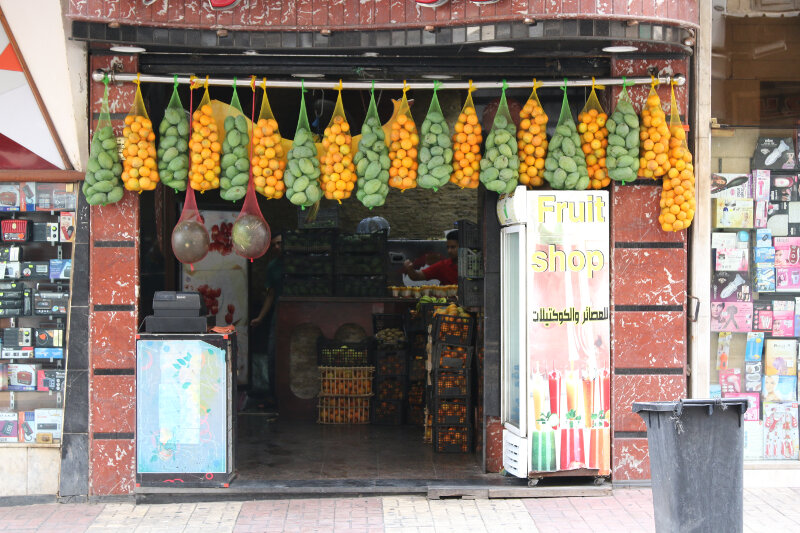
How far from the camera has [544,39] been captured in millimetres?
6527

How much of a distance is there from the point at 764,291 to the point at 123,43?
6084 mm

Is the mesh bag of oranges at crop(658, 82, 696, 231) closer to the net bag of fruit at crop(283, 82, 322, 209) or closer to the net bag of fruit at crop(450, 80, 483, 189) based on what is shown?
the net bag of fruit at crop(450, 80, 483, 189)

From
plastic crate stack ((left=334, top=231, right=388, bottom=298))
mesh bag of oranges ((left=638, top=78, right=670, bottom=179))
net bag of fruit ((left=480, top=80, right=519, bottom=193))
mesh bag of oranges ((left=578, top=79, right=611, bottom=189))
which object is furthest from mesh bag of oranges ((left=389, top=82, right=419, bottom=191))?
plastic crate stack ((left=334, top=231, right=388, bottom=298))

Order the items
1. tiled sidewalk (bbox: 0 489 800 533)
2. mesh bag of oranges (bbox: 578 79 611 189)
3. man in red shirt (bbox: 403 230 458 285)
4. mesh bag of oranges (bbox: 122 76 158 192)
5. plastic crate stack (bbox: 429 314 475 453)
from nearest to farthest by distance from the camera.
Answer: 1. tiled sidewalk (bbox: 0 489 800 533)
2. mesh bag of oranges (bbox: 122 76 158 192)
3. mesh bag of oranges (bbox: 578 79 611 189)
4. plastic crate stack (bbox: 429 314 475 453)
5. man in red shirt (bbox: 403 230 458 285)

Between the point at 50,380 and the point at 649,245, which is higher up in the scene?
the point at 649,245

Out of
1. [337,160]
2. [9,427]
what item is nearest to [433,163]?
[337,160]

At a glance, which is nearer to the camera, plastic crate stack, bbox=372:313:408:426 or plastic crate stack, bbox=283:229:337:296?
Result: plastic crate stack, bbox=372:313:408:426

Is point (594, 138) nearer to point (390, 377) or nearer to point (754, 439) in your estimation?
point (754, 439)

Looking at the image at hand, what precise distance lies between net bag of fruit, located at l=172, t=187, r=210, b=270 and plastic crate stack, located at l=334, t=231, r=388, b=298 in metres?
3.63

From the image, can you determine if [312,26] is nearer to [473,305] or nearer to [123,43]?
[123,43]

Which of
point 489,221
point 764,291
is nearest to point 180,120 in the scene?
point 489,221

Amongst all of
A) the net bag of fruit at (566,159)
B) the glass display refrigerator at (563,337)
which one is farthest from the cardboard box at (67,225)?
the net bag of fruit at (566,159)

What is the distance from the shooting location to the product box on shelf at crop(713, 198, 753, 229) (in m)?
7.81

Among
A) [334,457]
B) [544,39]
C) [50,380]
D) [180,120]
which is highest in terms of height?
[544,39]
